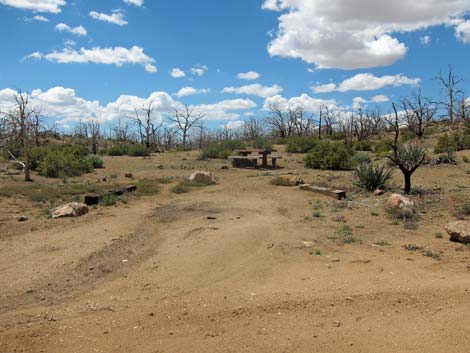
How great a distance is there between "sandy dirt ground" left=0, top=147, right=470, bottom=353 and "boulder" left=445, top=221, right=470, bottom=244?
0.75ft

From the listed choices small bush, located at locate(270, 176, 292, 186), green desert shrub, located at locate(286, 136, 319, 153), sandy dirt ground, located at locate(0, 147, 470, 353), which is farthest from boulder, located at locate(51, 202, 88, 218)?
green desert shrub, located at locate(286, 136, 319, 153)

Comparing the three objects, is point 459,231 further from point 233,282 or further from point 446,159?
point 446,159

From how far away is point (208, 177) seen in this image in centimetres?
1677

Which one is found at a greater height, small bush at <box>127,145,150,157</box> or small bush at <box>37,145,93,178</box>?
small bush at <box>127,145,150,157</box>

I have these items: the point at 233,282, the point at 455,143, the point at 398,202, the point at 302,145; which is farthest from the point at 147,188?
the point at 302,145

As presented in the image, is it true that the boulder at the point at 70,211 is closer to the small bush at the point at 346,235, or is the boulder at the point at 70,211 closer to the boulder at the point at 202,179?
the boulder at the point at 202,179

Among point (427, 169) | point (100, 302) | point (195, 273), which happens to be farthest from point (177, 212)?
point (427, 169)

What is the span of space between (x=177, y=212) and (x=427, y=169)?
1109 centimetres

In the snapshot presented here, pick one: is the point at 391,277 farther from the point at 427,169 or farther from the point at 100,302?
the point at 427,169

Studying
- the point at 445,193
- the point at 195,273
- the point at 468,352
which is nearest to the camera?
the point at 468,352

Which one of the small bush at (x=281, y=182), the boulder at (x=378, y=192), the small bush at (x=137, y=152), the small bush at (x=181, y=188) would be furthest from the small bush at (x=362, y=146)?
the boulder at (x=378, y=192)

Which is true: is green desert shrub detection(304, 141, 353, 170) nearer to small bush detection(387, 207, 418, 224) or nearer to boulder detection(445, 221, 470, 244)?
small bush detection(387, 207, 418, 224)

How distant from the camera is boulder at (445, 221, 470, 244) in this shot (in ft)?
26.0

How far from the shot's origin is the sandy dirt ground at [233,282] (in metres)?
4.59
